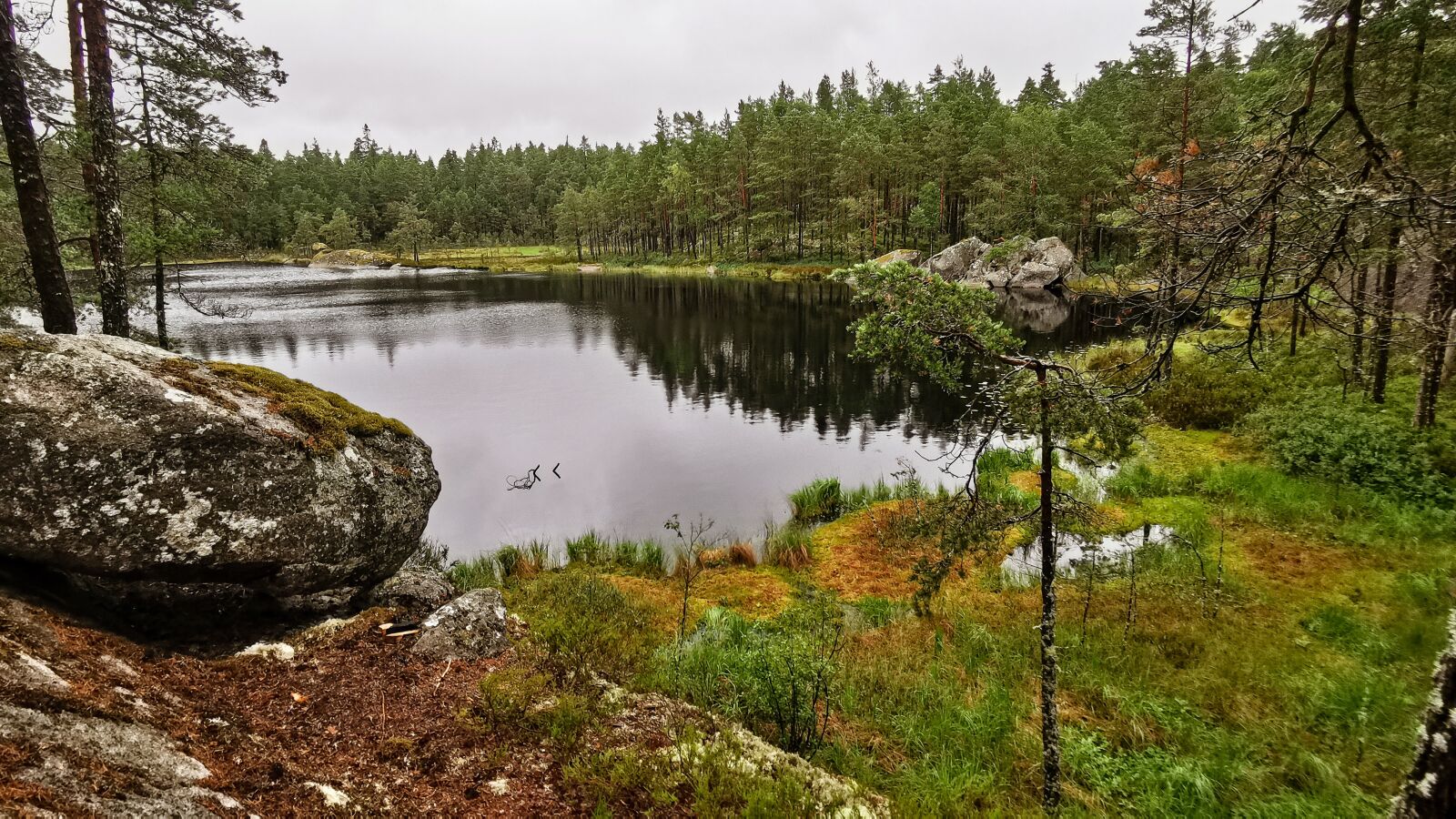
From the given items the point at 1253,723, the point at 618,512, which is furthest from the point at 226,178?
the point at 1253,723

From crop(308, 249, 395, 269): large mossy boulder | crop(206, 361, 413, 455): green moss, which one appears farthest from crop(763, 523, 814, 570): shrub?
crop(308, 249, 395, 269): large mossy boulder

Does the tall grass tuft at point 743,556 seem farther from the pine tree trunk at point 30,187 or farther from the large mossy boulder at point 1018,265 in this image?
the large mossy boulder at point 1018,265

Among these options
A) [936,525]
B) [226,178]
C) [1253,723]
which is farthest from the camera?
[226,178]

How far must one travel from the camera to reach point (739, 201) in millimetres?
80438

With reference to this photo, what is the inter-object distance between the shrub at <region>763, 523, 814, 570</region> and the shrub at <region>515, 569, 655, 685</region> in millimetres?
3736

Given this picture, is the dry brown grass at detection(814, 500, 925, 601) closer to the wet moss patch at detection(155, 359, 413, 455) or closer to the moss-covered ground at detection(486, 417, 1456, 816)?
the moss-covered ground at detection(486, 417, 1456, 816)

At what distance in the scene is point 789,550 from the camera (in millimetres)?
13227

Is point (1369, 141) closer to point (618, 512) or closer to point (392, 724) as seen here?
point (392, 724)

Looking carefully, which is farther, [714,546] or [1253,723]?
[714,546]

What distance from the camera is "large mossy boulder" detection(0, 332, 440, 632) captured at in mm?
5180

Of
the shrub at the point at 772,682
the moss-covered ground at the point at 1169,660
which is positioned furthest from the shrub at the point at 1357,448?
the shrub at the point at 772,682

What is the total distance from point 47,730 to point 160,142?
1702cm

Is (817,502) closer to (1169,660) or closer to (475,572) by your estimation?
(475,572)

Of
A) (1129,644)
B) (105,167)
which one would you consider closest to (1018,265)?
(1129,644)
